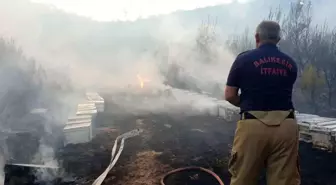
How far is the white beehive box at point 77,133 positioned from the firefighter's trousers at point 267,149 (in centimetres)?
493

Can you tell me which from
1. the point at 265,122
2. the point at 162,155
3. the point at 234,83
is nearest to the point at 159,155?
the point at 162,155

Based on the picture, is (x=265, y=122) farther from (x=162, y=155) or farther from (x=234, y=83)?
(x=162, y=155)

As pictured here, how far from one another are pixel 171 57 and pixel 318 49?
27.1 feet

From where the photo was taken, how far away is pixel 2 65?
27.5 ft

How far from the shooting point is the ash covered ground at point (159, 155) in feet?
17.1

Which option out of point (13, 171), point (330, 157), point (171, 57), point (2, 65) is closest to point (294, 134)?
point (13, 171)

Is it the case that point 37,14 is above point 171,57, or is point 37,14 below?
above

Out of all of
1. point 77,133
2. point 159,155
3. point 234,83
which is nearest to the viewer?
point 234,83

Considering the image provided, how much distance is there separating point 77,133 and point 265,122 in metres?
5.19

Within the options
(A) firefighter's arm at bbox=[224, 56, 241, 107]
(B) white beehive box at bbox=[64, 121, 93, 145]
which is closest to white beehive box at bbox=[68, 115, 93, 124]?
(B) white beehive box at bbox=[64, 121, 93, 145]

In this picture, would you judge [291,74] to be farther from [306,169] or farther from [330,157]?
[330,157]

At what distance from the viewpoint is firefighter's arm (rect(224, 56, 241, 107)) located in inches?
98.8

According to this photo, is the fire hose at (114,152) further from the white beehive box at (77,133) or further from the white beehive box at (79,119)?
the white beehive box at (79,119)

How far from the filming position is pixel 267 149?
241 centimetres
